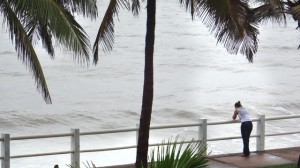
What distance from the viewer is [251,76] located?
2601 inches

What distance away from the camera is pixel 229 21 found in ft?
38.0

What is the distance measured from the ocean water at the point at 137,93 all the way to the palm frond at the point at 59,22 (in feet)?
14.7

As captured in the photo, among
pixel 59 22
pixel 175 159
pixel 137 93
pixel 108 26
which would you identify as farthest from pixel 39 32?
pixel 137 93

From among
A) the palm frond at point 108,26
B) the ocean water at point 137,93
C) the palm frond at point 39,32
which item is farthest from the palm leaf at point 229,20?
the ocean water at point 137,93

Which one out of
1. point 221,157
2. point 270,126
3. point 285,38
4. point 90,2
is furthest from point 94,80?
point 285,38

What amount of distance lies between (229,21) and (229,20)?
0.06ft

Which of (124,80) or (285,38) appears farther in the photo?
(285,38)

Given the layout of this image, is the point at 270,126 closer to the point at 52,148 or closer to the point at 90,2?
the point at 52,148

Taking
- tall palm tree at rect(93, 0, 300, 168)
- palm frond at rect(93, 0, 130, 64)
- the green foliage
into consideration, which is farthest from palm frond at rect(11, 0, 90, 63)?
palm frond at rect(93, 0, 130, 64)

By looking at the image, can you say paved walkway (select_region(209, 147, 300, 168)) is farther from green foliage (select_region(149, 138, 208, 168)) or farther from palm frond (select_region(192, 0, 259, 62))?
green foliage (select_region(149, 138, 208, 168))

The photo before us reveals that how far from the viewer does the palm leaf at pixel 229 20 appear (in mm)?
11539

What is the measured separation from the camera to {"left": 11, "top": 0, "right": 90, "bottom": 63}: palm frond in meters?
9.00

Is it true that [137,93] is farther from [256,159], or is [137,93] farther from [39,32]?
[39,32]

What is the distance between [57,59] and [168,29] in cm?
3614
